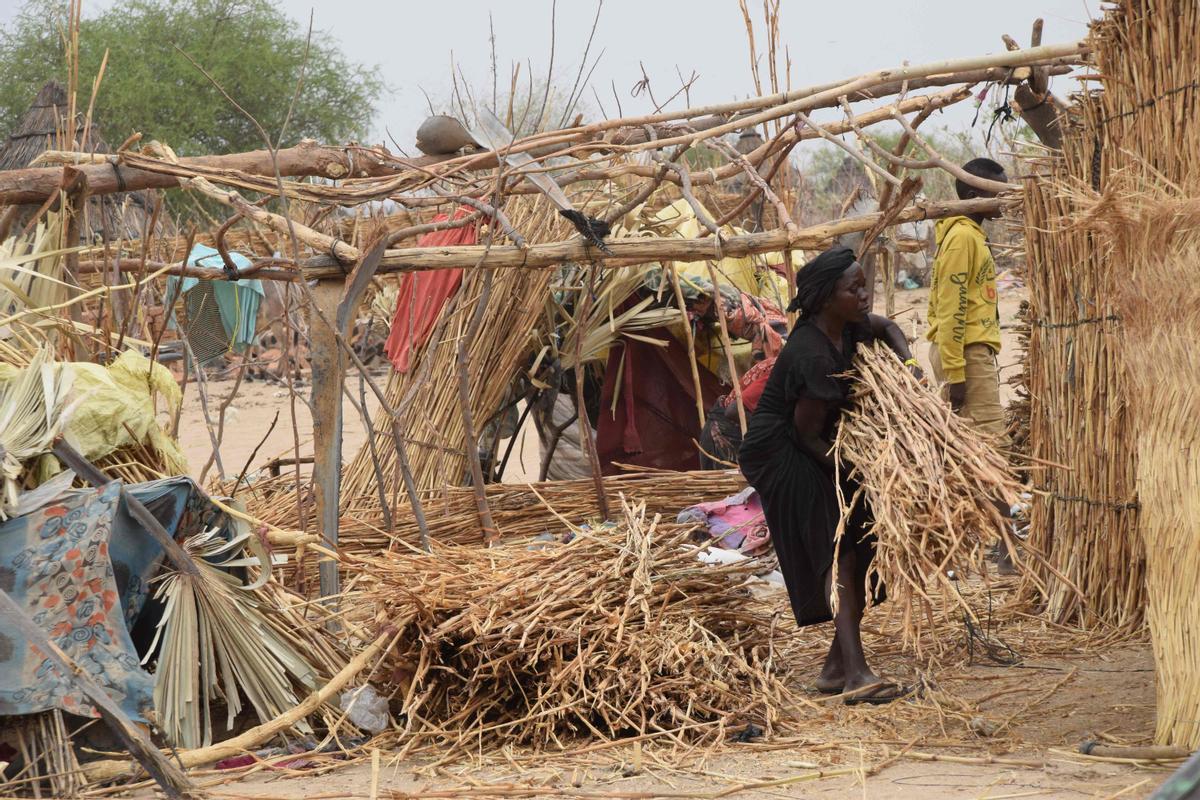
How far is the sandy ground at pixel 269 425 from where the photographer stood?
11.5 metres

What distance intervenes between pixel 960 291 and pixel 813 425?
1.77 meters

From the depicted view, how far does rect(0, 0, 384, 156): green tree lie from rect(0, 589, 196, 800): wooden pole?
1919 cm

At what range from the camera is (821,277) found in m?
3.86

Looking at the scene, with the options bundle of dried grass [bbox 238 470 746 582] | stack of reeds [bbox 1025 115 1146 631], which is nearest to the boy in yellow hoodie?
stack of reeds [bbox 1025 115 1146 631]

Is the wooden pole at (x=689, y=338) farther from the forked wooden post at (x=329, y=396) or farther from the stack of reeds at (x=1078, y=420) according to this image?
the forked wooden post at (x=329, y=396)

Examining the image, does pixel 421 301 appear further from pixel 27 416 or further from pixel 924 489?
pixel 924 489

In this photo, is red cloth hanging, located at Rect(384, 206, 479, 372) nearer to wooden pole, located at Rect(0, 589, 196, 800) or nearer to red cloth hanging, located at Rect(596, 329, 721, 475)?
red cloth hanging, located at Rect(596, 329, 721, 475)

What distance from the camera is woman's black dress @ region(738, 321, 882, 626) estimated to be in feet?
12.9

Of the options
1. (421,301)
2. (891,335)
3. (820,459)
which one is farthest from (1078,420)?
(421,301)

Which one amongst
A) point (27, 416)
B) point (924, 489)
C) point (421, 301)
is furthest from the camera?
point (421, 301)

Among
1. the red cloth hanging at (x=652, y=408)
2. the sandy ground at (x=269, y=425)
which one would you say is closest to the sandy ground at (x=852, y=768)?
the red cloth hanging at (x=652, y=408)

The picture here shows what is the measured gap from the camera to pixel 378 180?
515 cm

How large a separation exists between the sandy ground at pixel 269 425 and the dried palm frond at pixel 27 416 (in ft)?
21.3

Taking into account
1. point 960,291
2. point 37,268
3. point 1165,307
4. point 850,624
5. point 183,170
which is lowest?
point 850,624
